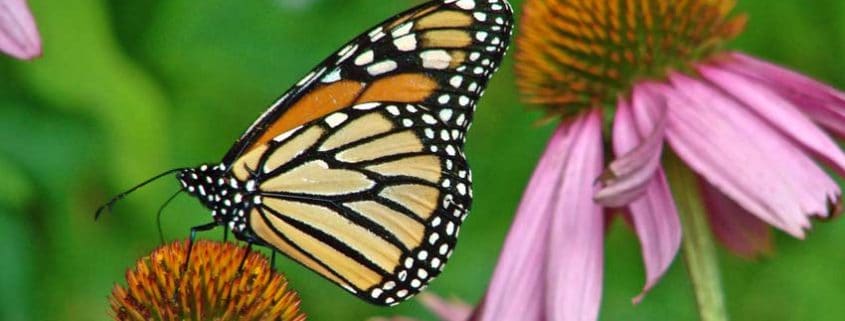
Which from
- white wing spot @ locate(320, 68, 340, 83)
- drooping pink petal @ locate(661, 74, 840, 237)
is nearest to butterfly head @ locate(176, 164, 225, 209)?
white wing spot @ locate(320, 68, 340, 83)

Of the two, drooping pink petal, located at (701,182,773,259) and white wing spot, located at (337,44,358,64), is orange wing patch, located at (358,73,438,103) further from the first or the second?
drooping pink petal, located at (701,182,773,259)

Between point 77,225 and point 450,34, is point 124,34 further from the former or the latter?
point 450,34

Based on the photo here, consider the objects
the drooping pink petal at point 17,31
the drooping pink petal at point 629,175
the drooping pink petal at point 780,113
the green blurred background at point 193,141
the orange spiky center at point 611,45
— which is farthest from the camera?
the green blurred background at point 193,141

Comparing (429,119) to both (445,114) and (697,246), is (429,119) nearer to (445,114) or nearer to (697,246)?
(445,114)

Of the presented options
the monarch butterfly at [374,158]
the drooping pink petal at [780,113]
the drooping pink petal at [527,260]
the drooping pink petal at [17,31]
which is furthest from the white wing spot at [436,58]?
the drooping pink petal at [17,31]

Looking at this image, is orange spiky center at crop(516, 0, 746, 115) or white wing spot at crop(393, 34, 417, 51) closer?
white wing spot at crop(393, 34, 417, 51)

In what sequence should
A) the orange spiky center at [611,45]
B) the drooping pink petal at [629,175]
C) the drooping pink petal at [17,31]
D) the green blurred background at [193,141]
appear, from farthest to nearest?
1. the green blurred background at [193,141]
2. the orange spiky center at [611,45]
3. the drooping pink petal at [629,175]
4. the drooping pink petal at [17,31]

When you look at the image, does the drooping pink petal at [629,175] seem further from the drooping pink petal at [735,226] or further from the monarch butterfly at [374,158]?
the drooping pink petal at [735,226]
